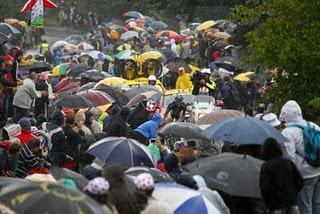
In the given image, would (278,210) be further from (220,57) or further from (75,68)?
(220,57)

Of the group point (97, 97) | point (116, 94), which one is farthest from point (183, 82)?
point (97, 97)

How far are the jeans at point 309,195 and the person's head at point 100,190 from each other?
4818mm

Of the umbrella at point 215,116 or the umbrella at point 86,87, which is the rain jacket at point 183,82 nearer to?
the umbrella at point 86,87

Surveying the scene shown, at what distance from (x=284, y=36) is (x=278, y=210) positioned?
4773mm

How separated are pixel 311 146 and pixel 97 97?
375 inches

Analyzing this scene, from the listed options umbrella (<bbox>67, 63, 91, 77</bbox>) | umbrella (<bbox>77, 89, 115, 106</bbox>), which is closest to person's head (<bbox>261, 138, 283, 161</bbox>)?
umbrella (<bbox>77, 89, 115, 106</bbox>)

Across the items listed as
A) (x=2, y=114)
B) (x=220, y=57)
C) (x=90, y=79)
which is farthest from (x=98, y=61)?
(x=2, y=114)

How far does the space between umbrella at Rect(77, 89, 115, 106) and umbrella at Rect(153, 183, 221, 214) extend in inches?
438

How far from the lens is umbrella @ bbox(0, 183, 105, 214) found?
855 cm

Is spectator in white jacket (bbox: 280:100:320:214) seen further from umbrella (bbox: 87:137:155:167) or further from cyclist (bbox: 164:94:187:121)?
cyclist (bbox: 164:94:187:121)

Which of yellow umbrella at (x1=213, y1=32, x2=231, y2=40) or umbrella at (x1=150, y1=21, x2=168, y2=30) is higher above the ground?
yellow umbrella at (x1=213, y1=32, x2=231, y2=40)

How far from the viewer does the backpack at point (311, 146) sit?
1353 centimetres

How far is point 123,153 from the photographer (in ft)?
46.2

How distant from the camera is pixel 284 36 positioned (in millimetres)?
16906
